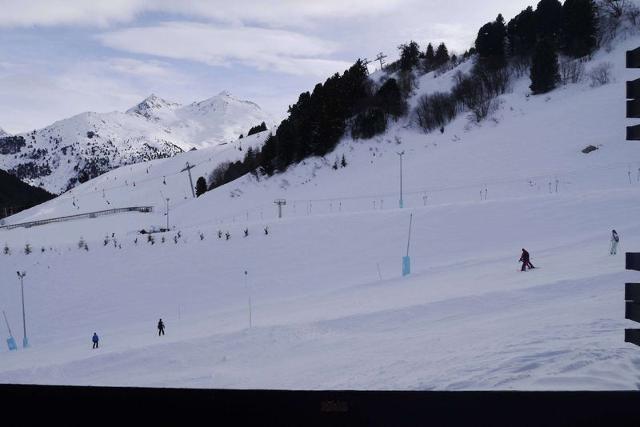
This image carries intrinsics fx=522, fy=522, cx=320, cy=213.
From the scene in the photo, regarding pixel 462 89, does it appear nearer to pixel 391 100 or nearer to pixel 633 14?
pixel 391 100

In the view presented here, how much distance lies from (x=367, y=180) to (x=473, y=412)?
1722 inches

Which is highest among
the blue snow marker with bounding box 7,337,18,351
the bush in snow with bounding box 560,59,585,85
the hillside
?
the bush in snow with bounding box 560,59,585,85

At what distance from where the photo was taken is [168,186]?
7862 cm

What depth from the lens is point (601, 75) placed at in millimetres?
48844

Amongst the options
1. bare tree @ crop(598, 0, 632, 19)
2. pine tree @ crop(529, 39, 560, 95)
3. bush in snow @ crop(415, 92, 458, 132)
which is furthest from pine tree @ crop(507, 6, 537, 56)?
bush in snow @ crop(415, 92, 458, 132)

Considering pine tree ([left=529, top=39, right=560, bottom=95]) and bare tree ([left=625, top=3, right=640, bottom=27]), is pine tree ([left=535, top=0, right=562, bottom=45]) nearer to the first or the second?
pine tree ([left=529, top=39, right=560, bottom=95])

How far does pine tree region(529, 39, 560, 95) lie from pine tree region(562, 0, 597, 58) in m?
4.02

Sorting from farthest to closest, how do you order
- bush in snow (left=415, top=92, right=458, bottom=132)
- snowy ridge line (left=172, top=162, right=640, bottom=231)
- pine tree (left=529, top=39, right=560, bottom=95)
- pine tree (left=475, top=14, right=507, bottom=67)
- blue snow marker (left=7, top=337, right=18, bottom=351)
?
pine tree (left=475, top=14, right=507, bottom=67) → bush in snow (left=415, top=92, right=458, bottom=132) → pine tree (left=529, top=39, right=560, bottom=95) → snowy ridge line (left=172, top=162, right=640, bottom=231) → blue snow marker (left=7, top=337, right=18, bottom=351)

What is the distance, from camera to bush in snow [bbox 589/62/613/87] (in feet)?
159

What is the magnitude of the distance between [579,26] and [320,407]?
60.5m

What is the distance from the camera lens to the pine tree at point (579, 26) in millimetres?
52031

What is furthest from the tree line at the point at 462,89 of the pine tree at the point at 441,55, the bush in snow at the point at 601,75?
the pine tree at the point at 441,55

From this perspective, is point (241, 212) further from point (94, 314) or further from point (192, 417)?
point (192, 417)

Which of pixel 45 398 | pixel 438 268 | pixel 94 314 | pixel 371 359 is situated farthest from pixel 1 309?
pixel 45 398
